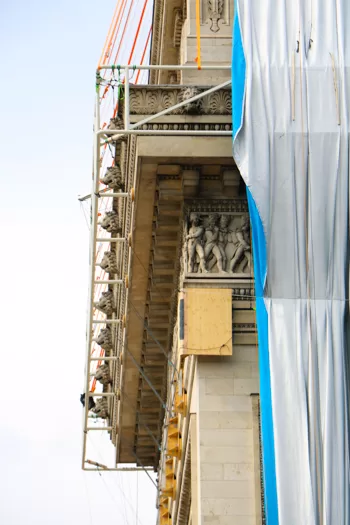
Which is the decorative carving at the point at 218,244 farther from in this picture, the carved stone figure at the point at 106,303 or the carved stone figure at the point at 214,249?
the carved stone figure at the point at 106,303

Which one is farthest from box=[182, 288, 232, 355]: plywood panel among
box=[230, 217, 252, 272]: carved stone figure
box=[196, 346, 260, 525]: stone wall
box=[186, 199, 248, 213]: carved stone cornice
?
box=[186, 199, 248, 213]: carved stone cornice

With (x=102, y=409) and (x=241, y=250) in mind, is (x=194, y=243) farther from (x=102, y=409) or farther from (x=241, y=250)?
(x=102, y=409)

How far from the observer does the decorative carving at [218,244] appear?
1307 inches

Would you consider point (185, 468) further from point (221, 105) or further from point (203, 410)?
point (221, 105)

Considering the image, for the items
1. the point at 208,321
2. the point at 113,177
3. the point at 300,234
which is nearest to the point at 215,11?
the point at 113,177

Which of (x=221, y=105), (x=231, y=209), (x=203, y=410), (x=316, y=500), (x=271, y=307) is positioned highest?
(x=221, y=105)

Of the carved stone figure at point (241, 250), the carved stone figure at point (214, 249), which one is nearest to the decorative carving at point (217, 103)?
the carved stone figure at point (214, 249)

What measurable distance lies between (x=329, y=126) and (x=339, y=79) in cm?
122

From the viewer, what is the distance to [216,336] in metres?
32.3

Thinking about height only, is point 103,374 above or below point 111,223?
below

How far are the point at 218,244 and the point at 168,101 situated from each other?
→ 3.55m

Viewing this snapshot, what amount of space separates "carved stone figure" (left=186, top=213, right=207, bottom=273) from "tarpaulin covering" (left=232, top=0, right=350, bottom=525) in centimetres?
248

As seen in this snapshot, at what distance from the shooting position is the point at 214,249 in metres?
33.3

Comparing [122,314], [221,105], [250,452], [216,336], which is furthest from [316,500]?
[122,314]
